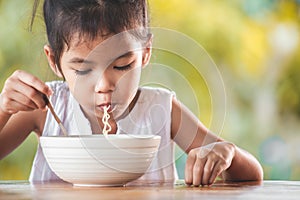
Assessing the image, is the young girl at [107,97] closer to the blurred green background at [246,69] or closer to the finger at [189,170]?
the finger at [189,170]

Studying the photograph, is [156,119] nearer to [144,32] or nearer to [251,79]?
[144,32]

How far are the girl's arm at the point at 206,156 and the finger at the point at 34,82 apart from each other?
0.33 m

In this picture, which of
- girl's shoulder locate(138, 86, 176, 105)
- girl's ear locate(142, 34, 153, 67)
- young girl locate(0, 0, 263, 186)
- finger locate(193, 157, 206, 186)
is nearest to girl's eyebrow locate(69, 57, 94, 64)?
young girl locate(0, 0, 263, 186)

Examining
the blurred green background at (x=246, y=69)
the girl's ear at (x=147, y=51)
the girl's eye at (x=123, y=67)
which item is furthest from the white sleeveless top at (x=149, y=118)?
the blurred green background at (x=246, y=69)

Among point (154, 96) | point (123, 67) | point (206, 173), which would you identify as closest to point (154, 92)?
point (154, 96)

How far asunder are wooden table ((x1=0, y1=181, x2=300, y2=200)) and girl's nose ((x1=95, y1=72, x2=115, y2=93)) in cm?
25

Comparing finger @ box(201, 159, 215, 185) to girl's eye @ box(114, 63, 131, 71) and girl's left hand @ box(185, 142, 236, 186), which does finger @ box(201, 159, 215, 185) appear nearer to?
girl's left hand @ box(185, 142, 236, 186)

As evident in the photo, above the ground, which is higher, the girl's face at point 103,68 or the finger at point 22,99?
the girl's face at point 103,68

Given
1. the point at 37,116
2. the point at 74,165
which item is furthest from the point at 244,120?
the point at 74,165

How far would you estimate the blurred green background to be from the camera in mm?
3209

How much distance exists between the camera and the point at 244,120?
10.8ft

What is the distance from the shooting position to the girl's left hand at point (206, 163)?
1.38 m

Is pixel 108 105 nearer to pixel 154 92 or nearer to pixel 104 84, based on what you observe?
pixel 104 84

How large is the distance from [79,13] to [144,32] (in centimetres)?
21
